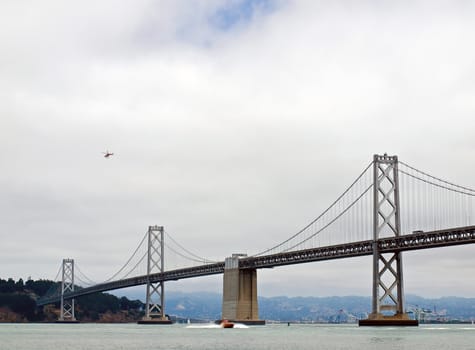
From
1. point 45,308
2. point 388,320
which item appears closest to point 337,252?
point 388,320

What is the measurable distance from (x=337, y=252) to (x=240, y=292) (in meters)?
18.3

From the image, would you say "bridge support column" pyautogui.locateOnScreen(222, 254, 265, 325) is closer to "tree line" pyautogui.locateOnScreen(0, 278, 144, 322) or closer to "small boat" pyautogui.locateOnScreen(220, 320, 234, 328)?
"small boat" pyautogui.locateOnScreen(220, 320, 234, 328)

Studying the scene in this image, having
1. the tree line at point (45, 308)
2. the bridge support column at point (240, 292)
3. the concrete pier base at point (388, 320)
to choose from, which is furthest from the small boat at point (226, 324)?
the tree line at point (45, 308)

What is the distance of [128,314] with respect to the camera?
167 m

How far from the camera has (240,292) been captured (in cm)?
8825

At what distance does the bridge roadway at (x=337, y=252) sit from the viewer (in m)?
61.1

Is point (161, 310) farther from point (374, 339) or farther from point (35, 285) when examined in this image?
point (35, 285)

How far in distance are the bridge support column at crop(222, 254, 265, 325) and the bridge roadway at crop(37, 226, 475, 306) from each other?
1.09 metres

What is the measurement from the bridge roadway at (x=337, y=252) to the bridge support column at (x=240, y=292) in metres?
1.09

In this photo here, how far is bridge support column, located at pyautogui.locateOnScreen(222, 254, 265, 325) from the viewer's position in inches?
3484

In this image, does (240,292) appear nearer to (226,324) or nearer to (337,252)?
(226,324)

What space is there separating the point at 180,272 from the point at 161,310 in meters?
10.9

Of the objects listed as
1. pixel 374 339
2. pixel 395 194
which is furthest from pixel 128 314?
pixel 374 339

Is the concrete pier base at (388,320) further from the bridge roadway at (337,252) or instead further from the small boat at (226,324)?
the small boat at (226,324)
